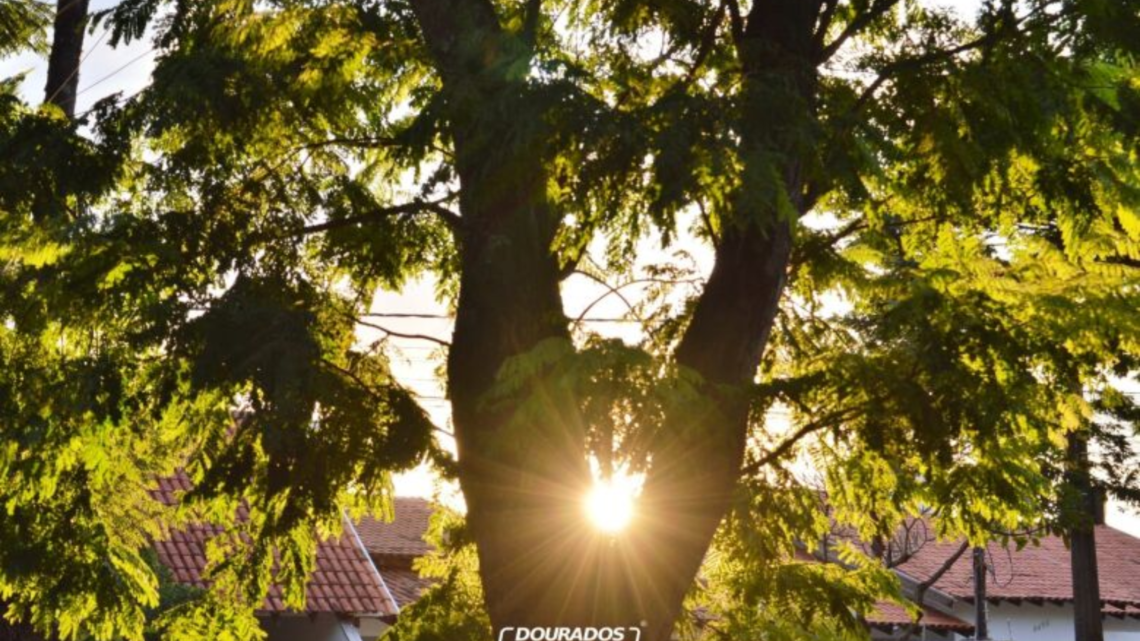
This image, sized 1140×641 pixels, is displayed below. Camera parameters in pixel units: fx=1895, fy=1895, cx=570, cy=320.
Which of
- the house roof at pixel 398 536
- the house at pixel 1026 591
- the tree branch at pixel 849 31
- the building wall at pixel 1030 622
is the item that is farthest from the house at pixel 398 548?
the tree branch at pixel 849 31

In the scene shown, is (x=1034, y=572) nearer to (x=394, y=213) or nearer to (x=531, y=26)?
(x=394, y=213)

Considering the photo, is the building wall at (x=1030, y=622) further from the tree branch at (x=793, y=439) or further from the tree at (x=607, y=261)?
the tree branch at (x=793, y=439)

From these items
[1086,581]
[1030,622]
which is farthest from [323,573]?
[1030,622]

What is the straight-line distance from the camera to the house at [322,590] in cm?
2667

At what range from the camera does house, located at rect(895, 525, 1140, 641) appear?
42300 millimetres

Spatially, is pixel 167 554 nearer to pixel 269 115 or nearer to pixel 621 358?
pixel 269 115

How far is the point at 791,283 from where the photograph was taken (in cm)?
1220

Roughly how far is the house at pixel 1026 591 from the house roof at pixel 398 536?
35.4 feet

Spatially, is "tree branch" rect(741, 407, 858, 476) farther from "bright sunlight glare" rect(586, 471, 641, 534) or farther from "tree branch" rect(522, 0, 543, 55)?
"tree branch" rect(522, 0, 543, 55)

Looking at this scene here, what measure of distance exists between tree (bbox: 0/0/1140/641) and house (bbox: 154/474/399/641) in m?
14.3

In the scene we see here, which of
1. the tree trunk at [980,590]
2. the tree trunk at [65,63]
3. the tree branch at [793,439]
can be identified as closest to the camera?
the tree branch at [793,439]

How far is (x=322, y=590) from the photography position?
27.4 m

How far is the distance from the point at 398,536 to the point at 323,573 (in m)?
7.83

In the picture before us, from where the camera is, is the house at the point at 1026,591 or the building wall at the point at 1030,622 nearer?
the house at the point at 1026,591
